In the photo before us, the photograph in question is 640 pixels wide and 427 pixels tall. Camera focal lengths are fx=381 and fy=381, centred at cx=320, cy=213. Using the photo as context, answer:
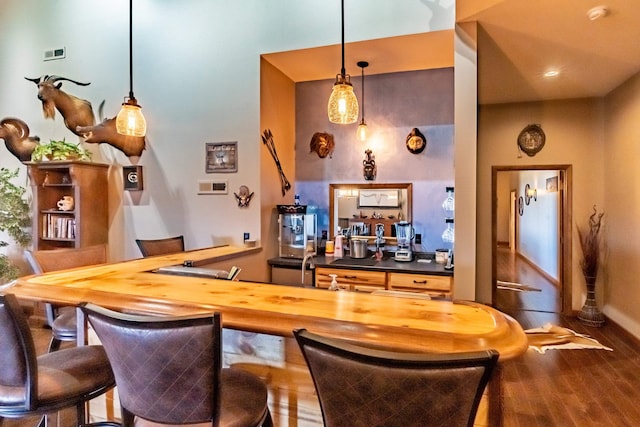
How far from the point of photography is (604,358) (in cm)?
348

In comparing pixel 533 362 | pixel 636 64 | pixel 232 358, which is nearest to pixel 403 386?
pixel 232 358

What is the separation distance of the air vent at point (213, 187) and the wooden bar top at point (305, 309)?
203cm

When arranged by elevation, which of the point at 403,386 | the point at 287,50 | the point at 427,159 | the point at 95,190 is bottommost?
the point at 403,386

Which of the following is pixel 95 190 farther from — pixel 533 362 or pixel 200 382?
pixel 533 362

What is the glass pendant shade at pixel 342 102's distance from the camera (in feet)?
7.39

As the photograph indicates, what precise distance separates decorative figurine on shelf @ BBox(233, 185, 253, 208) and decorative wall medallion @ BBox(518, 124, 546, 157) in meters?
3.56

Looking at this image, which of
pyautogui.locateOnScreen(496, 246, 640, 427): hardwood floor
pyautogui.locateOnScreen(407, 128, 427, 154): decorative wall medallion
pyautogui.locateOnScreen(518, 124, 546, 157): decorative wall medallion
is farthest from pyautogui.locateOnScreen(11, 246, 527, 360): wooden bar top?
pyautogui.locateOnScreen(518, 124, 546, 157): decorative wall medallion

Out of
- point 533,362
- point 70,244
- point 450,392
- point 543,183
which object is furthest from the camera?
point 543,183

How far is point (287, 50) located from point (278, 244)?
200 centimetres

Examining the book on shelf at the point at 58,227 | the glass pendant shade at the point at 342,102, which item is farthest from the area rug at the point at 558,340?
the book on shelf at the point at 58,227

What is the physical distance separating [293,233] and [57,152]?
9.45 ft

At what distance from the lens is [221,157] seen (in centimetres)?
401

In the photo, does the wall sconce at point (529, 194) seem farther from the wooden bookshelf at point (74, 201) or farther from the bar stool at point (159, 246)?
the wooden bookshelf at point (74, 201)

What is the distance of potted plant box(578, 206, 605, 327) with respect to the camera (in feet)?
14.6
